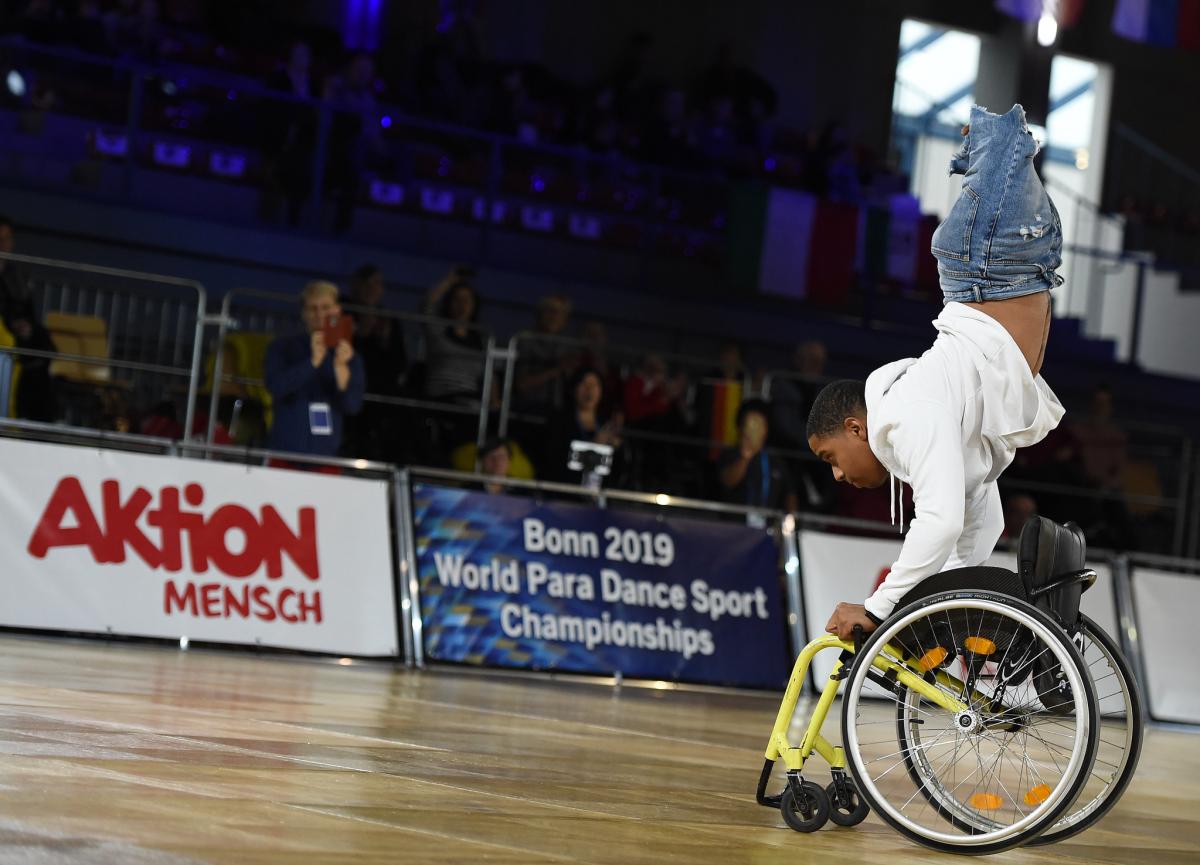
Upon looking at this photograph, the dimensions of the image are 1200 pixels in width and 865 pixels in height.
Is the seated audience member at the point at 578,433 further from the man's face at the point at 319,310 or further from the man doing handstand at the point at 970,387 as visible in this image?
the man doing handstand at the point at 970,387

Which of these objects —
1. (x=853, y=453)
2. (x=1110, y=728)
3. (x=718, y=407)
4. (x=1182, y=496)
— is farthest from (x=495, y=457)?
(x=1110, y=728)

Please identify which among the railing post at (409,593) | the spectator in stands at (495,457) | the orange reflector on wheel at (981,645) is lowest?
the railing post at (409,593)

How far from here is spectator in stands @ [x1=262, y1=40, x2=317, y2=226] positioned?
1548 centimetres

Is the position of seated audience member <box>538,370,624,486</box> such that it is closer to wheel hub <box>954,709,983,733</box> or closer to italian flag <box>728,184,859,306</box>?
italian flag <box>728,184,859,306</box>

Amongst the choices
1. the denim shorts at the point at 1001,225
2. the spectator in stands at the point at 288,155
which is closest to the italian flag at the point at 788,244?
the spectator in stands at the point at 288,155

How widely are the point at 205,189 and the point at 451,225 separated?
8.90ft

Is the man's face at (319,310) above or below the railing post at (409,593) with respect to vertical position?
above

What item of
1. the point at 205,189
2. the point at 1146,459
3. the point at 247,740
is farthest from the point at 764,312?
the point at 247,740

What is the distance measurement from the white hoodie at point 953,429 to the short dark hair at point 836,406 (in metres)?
0.05

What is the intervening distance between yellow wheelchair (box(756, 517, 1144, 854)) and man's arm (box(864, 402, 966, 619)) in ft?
0.21

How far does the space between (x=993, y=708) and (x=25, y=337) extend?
857 centimetres

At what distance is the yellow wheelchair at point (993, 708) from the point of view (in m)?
4.09

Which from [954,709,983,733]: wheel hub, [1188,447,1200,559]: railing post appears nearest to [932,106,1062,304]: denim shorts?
→ [954,709,983,733]: wheel hub

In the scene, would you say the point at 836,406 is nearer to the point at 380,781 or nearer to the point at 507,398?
the point at 380,781
